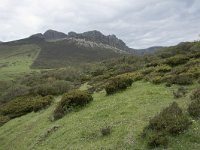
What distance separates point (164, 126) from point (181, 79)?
27.5 feet

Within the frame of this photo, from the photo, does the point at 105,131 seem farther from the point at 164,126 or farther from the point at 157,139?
the point at 157,139

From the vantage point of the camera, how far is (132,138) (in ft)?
51.6

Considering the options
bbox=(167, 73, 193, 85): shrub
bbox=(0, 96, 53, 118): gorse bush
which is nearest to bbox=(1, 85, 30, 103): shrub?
bbox=(0, 96, 53, 118): gorse bush

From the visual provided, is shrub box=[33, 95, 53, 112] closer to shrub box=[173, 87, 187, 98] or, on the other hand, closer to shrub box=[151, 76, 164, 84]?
shrub box=[151, 76, 164, 84]

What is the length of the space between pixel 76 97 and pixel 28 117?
5.78 metres

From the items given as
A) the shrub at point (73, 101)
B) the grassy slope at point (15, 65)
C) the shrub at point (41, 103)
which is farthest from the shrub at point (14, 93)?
the grassy slope at point (15, 65)

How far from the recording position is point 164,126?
1549 centimetres

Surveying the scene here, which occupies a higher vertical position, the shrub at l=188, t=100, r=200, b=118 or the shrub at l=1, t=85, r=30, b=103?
the shrub at l=188, t=100, r=200, b=118

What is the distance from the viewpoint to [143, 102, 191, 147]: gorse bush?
1457cm

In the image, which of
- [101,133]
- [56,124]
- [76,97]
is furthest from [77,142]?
[76,97]

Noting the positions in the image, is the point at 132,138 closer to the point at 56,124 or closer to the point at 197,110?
the point at 197,110

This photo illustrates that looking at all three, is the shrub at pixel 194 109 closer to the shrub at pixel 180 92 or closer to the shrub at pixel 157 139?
the shrub at pixel 157 139

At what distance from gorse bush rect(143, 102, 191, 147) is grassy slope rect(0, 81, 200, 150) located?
0.37m

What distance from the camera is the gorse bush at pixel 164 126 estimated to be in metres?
14.6
